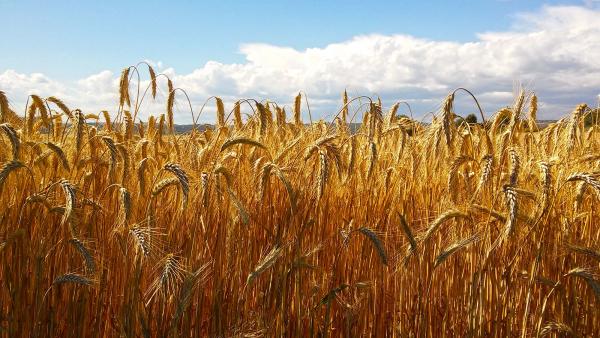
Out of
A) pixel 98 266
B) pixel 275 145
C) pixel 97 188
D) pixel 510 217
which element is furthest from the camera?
pixel 275 145

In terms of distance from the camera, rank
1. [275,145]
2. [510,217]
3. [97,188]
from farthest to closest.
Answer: [275,145]
[97,188]
[510,217]

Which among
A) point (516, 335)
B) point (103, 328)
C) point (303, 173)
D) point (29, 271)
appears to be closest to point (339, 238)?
point (303, 173)

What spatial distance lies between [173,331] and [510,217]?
47.9 inches

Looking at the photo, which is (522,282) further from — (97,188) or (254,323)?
(97,188)

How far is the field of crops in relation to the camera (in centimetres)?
220

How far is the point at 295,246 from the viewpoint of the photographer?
2303 mm

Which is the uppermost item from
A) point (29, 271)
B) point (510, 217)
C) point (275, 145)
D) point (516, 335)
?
point (275, 145)

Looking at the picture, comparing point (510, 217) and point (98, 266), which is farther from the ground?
point (510, 217)

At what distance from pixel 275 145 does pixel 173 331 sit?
1418mm

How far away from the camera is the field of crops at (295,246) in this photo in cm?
220

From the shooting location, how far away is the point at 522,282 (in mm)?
2559

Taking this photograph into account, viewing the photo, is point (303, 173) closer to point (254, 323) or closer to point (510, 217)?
point (254, 323)

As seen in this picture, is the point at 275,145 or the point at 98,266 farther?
the point at 275,145

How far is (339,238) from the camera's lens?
261cm
